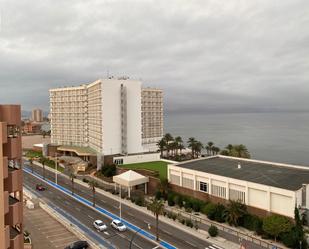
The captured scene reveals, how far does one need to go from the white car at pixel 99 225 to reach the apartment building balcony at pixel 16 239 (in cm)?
3063

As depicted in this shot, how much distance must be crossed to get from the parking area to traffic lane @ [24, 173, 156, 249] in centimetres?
490

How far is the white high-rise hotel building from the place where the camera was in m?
119

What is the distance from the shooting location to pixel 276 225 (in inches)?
1946

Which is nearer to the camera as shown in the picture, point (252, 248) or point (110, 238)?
point (252, 248)

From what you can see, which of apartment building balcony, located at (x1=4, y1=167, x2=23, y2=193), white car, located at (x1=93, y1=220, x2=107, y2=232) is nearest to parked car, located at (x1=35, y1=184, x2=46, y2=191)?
white car, located at (x1=93, y1=220, x2=107, y2=232)

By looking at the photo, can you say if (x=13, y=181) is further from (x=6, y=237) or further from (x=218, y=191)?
(x=218, y=191)

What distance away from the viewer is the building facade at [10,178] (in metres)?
22.9

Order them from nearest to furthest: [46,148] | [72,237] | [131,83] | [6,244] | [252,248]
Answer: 1. [6,244]
2. [252,248]
3. [72,237]
4. [131,83]
5. [46,148]

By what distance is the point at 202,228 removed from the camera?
185 feet

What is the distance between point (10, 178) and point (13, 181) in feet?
1.16

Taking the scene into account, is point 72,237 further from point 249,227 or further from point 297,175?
point 297,175

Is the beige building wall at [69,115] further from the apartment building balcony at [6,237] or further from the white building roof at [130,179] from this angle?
the apartment building balcony at [6,237]

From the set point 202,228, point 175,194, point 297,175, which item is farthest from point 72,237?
point 297,175

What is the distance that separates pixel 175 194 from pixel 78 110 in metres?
85.1
